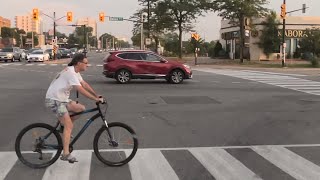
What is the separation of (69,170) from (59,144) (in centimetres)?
45

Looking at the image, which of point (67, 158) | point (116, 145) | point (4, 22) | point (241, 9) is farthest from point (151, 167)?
point (4, 22)

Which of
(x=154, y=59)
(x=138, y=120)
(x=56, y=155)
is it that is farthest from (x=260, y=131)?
(x=154, y=59)

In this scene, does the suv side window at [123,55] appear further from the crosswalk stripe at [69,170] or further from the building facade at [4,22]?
the building facade at [4,22]

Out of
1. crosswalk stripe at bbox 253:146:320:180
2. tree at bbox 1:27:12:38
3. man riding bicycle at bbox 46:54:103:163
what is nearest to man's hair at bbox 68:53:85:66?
man riding bicycle at bbox 46:54:103:163

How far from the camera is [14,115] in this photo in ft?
40.6

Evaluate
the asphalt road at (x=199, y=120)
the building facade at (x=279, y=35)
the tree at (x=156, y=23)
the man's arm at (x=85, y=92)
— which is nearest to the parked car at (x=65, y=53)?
the tree at (x=156, y=23)

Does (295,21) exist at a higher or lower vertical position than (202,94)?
higher

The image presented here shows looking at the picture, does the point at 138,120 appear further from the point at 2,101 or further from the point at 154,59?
the point at 154,59

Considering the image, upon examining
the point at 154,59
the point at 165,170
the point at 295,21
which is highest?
the point at 295,21

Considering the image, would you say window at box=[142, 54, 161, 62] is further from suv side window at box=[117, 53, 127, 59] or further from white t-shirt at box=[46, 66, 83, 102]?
white t-shirt at box=[46, 66, 83, 102]

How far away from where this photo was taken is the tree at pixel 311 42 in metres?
54.7

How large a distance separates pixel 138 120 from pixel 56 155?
4705 mm

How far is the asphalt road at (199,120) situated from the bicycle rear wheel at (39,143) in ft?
1.51

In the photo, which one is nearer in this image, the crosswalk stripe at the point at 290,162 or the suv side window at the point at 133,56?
the crosswalk stripe at the point at 290,162
